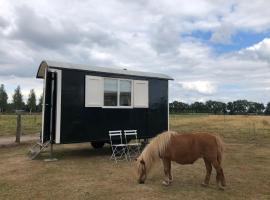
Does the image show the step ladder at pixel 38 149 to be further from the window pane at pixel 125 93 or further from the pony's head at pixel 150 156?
the pony's head at pixel 150 156

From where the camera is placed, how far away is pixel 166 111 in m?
12.4

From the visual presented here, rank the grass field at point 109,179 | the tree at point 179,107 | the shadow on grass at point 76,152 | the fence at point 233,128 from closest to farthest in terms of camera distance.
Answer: the grass field at point 109,179, the shadow on grass at point 76,152, the fence at point 233,128, the tree at point 179,107

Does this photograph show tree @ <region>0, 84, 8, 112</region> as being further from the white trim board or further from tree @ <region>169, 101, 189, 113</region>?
the white trim board

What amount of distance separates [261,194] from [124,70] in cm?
656

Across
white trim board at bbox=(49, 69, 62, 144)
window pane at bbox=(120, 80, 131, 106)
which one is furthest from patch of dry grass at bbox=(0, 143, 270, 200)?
window pane at bbox=(120, 80, 131, 106)

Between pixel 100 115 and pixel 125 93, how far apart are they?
49.5 inches

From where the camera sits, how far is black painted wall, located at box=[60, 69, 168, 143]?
32.8 feet

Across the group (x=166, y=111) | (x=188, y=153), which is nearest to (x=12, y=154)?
(x=166, y=111)

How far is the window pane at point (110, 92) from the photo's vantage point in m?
10.9

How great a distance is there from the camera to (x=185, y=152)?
22.5ft

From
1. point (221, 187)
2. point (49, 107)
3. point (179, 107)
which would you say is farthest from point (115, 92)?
point (179, 107)

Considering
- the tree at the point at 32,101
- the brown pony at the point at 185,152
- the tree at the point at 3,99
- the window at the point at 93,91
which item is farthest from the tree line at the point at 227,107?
the brown pony at the point at 185,152

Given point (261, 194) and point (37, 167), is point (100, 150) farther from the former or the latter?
point (261, 194)

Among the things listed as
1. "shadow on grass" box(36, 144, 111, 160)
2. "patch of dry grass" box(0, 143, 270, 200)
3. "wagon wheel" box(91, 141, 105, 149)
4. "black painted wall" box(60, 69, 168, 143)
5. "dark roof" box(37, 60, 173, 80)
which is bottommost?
"patch of dry grass" box(0, 143, 270, 200)
